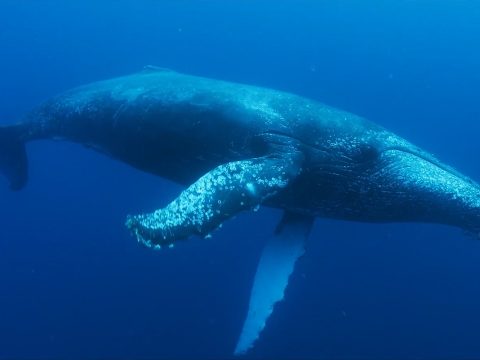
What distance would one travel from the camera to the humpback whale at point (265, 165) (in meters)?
6.49

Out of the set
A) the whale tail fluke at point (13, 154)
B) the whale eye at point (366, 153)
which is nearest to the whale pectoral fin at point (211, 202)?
the whale eye at point (366, 153)

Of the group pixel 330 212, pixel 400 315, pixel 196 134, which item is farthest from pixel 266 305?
pixel 400 315

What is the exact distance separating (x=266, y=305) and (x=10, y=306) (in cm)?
1927

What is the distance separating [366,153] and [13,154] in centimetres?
1183

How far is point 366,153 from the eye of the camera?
7.80 meters

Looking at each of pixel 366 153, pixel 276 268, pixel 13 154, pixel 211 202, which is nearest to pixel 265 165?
pixel 211 202

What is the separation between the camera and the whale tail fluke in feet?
44.8

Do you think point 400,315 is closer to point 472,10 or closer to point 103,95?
point 103,95

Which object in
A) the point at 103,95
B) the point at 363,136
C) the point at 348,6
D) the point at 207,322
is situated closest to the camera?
the point at 363,136

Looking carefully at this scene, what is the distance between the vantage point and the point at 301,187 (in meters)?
8.14

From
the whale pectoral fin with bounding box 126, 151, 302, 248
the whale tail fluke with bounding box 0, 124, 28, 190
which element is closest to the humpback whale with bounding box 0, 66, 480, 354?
the whale pectoral fin with bounding box 126, 151, 302, 248

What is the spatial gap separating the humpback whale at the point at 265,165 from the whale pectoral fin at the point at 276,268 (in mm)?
21

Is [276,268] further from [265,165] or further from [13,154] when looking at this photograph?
[13,154]

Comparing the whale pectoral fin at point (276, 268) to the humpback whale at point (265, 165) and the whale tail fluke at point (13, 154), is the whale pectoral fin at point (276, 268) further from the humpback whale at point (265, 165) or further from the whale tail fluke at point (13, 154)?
the whale tail fluke at point (13, 154)
